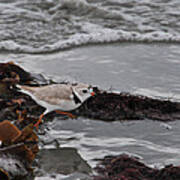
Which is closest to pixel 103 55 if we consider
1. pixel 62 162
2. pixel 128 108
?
pixel 128 108

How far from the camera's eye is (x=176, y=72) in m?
5.55

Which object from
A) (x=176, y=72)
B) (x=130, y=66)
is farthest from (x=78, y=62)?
(x=176, y=72)

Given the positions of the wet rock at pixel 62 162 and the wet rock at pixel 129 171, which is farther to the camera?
the wet rock at pixel 62 162

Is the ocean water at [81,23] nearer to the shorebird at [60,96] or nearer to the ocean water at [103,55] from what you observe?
the ocean water at [103,55]

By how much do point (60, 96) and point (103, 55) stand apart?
91.3 inches

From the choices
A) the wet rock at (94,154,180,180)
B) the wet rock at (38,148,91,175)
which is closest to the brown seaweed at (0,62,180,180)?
the wet rock at (94,154,180,180)

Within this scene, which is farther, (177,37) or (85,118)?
(177,37)

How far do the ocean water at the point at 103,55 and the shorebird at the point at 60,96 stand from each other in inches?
7.0

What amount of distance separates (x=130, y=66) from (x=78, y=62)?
85 cm

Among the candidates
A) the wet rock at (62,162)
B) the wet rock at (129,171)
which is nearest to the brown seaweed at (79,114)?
the wet rock at (129,171)

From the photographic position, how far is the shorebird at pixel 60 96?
4.14 meters

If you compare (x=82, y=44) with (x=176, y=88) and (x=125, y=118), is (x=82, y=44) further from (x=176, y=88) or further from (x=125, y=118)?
(x=125, y=118)

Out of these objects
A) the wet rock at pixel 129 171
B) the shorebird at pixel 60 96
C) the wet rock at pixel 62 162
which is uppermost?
the shorebird at pixel 60 96

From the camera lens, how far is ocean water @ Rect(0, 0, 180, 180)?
372 cm
